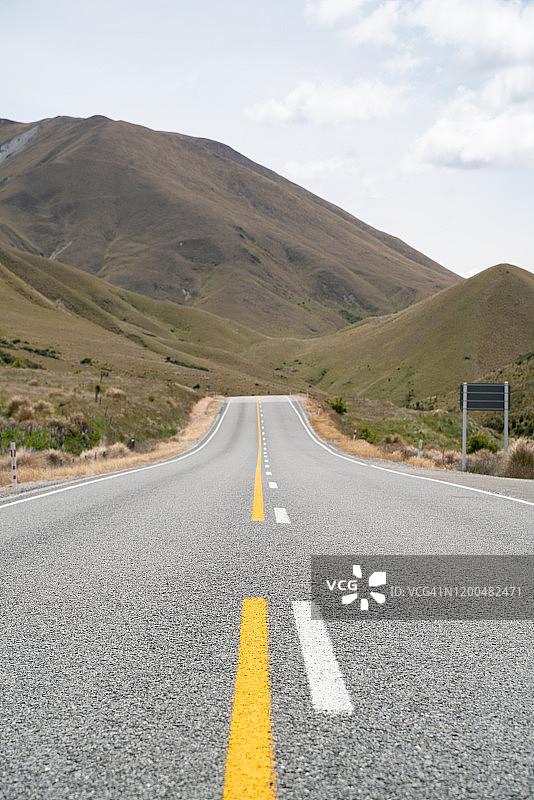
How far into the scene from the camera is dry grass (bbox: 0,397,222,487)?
15591mm

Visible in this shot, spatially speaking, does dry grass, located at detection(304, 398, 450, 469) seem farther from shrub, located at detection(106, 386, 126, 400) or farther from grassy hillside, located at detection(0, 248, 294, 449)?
shrub, located at detection(106, 386, 126, 400)

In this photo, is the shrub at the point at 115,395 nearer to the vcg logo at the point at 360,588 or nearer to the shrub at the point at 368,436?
the shrub at the point at 368,436

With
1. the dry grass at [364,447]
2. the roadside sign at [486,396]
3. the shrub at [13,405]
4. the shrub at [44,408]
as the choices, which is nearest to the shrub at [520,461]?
the dry grass at [364,447]

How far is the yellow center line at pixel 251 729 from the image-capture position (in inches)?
83.8

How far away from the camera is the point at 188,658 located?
3.19 m

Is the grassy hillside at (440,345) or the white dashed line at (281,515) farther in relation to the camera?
the grassy hillside at (440,345)

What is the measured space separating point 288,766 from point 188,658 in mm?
1074

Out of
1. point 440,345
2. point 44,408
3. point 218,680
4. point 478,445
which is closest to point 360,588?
point 218,680

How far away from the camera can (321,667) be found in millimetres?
3047

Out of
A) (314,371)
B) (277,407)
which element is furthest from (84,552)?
(314,371)

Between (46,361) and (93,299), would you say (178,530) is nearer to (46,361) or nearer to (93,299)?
(46,361)

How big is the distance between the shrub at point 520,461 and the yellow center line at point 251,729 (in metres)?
15.5

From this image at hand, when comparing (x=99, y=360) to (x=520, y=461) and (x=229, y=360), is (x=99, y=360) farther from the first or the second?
(x=520, y=461)

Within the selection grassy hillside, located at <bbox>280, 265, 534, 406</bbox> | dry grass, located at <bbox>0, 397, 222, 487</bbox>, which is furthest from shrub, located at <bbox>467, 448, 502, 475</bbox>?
grassy hillside, located at <bbox>280, 265, 534, 406</bbox>
